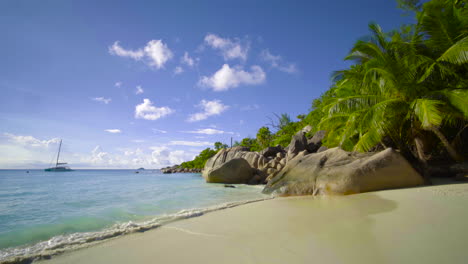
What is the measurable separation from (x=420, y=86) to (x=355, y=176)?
3936 millimetres

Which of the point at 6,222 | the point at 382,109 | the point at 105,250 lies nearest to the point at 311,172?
the point at 382,109

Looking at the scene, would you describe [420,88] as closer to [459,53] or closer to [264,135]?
[459,53]

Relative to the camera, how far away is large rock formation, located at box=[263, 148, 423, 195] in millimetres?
5590

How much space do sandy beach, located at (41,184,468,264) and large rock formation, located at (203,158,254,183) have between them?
35.0 feet

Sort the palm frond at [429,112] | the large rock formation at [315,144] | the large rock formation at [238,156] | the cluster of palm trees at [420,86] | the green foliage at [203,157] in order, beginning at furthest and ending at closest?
the green foliage at [203,157] < the large rock formation at [238,156] < the large rock formation at [315,144] < the cluster of palm trees at [420,86] < the palm frond at [429,112]

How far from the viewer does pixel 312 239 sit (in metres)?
2.39

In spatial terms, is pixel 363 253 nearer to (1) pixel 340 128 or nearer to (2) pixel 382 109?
(2) pixel 382 109

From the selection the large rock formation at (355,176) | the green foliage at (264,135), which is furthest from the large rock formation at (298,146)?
the green foliage at (264,135)

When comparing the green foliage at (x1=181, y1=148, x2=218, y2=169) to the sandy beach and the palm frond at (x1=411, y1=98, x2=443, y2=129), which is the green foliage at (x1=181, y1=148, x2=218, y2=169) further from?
the sandy beach

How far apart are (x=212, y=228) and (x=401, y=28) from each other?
1463 centimetres

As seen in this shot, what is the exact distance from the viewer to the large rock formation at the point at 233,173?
1434 cm

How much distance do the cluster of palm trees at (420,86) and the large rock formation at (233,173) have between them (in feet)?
24.5

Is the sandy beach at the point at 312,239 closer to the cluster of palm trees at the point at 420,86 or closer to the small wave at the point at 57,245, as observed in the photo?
the small wave at the point at 57,245

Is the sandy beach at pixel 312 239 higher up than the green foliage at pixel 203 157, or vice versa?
the green foliage at pixel 203 157
